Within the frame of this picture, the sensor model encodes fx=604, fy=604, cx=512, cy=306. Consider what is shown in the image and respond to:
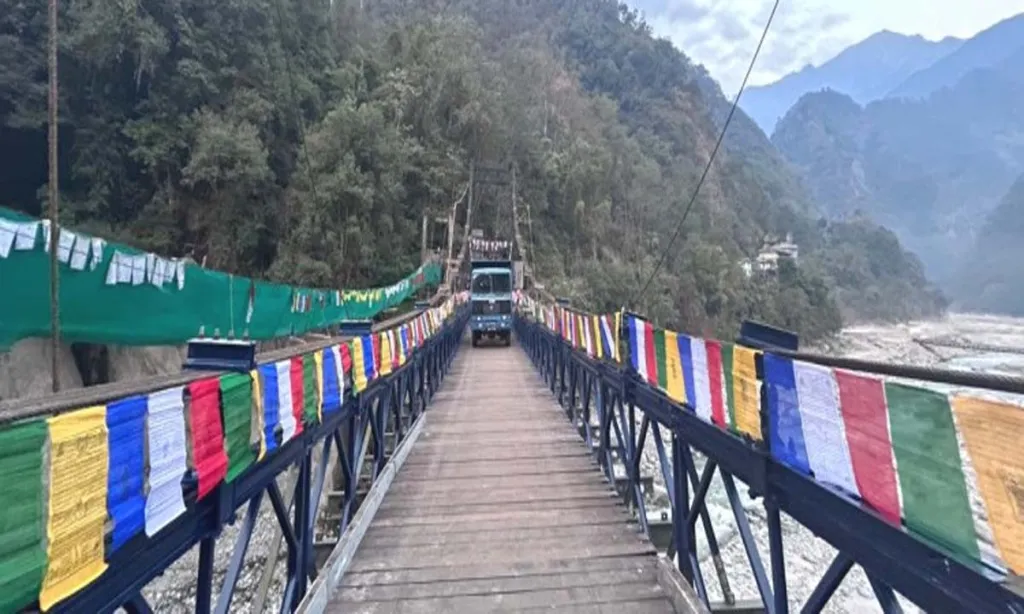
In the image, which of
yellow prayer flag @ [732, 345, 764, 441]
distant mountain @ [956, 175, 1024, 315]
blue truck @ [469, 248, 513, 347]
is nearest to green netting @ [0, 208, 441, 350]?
yellow prayer flag @ [732, 345, 764, 441]

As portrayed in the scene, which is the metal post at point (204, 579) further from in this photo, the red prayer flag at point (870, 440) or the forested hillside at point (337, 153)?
the forested hillside at point (337, 153)

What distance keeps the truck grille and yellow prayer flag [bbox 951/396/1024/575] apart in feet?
63.5

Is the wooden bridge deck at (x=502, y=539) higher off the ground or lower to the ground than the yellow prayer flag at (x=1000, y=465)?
lower

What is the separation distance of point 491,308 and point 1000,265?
131854 millimetres

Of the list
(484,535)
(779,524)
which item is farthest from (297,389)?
(779,524)

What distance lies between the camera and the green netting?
16.9 feet

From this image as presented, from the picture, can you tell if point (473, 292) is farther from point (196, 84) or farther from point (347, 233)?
point (196, 84)

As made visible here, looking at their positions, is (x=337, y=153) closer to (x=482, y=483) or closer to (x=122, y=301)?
(x=122, y=301)

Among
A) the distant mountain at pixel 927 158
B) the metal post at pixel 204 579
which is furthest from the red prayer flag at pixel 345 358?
the distant mountain at pixel 927 158

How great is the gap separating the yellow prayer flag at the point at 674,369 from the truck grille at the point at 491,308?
17.1 meters

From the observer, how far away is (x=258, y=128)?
25531mm

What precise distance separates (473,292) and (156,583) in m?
13.1

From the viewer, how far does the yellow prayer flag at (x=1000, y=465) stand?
125 cm

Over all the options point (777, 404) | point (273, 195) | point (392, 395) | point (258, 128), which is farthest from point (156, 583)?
point (258, 128)
